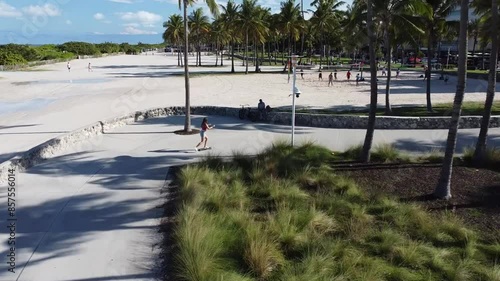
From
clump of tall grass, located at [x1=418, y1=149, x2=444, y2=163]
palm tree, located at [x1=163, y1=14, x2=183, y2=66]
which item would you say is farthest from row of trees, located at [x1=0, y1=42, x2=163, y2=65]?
clump of tall grass, located at [x1=418, y1=149, x2=444, y2=163]

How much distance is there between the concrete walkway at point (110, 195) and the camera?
21.3ft

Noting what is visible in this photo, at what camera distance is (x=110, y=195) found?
953 centimetres

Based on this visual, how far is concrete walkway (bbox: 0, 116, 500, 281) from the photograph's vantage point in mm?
6500

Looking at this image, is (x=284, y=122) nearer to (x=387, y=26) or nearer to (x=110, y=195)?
(x=387, y=26)

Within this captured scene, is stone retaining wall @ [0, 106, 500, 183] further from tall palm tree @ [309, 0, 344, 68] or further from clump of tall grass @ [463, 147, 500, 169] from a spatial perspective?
tall palm tree @ [309, 0, 344, 68]

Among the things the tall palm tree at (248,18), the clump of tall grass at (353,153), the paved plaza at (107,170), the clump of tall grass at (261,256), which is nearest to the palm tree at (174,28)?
the tall palm tree at (248,18)

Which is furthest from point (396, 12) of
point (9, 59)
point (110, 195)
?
point (9, 59)

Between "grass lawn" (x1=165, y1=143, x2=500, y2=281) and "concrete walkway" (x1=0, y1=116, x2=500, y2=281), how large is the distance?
73cm

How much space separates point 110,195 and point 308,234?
4766 millimetres

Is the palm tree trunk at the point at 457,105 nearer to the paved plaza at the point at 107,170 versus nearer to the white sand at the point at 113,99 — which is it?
the paved plaza at the point at 107,170

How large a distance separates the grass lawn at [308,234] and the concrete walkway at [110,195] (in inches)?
28.6

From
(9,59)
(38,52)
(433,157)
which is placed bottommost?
(433,157)

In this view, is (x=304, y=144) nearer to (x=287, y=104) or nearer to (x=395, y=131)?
(x=395, y=131)

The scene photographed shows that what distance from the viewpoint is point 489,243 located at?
7.45 m
